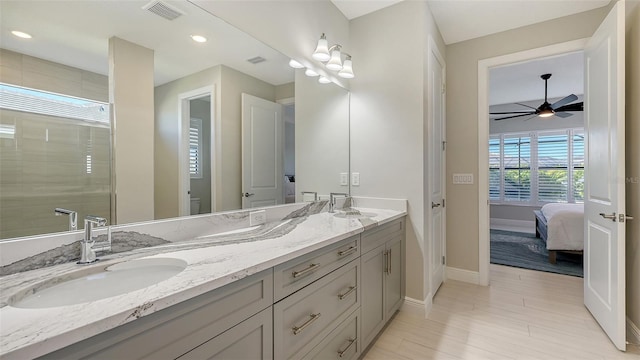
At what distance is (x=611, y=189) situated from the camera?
6.28 feet

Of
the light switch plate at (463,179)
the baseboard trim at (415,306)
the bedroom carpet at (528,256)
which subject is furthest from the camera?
the bedroom carpet at (528,256)

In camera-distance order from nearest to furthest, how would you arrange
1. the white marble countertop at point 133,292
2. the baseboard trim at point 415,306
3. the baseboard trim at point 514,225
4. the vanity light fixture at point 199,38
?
1. the white marble countertop at point 133,292
2. the vanity light fixture at point 199,38
3. the baseboard trim at point 415,306
4. the baseboard trim at point 514,225

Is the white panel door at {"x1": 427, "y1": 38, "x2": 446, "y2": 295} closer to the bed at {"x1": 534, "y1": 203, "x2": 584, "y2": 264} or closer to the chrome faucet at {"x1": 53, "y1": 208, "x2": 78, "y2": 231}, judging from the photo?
the bed at {"x1": 534, "y1": 203, "x2": 584, "y2": 264}

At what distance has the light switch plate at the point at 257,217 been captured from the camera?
1.72 metres

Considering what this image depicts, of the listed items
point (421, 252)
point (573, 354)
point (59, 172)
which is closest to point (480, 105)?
point (421, 252)

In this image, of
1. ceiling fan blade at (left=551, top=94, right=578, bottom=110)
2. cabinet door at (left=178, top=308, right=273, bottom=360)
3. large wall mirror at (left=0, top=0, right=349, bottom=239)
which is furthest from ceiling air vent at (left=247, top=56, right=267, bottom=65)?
ceiling fan blade at (left=551, top=94, right=578, bottom=110)

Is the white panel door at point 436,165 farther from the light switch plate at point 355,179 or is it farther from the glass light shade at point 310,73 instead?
the glass light shade at point 310,73

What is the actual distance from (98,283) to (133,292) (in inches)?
11.8

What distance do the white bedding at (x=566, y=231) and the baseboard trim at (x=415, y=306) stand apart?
2.46m

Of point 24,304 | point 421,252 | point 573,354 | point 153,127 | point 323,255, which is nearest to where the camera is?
point 24,304

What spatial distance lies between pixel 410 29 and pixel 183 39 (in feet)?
5.99

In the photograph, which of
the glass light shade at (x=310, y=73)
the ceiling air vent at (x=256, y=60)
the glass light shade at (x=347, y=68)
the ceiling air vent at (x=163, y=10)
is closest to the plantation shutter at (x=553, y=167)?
the glass light shade at (x=347, y=68)

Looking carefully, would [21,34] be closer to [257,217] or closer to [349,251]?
[257,217]

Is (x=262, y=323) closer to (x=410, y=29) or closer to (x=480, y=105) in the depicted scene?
(x=410, y=29)
